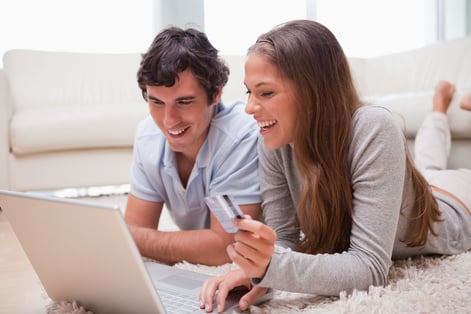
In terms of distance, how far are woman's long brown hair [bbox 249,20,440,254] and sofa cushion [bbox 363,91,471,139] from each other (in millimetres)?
1005

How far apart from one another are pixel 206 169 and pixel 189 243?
19 cm

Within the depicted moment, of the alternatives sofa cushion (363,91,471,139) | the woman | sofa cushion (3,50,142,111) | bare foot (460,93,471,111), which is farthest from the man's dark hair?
sofa cushion (3,50,142,111)

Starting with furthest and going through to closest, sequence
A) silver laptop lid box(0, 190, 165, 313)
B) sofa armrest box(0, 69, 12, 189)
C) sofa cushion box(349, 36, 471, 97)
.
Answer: sofa cushion box(349, 36, 471, 97) → sofa armrest box(0, 69, 12, 189) → silver laptop lid box(0, 190, 165, 313)

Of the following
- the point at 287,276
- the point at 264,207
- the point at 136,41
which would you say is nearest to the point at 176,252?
the point at 264,207

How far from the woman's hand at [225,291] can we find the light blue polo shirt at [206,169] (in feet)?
0.97

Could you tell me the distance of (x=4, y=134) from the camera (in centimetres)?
235

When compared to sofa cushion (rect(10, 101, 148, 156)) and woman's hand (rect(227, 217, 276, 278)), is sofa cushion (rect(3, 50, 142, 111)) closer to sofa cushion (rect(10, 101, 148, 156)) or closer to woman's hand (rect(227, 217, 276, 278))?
sofa cushion (rect(10, 101, 148, 156))

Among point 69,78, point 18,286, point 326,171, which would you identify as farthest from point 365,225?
point 69,78

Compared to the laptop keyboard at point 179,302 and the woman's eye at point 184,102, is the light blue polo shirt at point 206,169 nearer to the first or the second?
the woman's eye at point 184,102

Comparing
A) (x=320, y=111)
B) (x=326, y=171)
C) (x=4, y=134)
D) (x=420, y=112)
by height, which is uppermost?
(x=320, y=111)

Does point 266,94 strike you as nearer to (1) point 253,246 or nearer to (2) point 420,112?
(1) point 253,246

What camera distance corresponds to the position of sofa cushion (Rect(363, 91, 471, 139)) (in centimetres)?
202

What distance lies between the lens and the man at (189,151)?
1207 mm

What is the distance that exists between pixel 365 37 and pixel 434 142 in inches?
111
